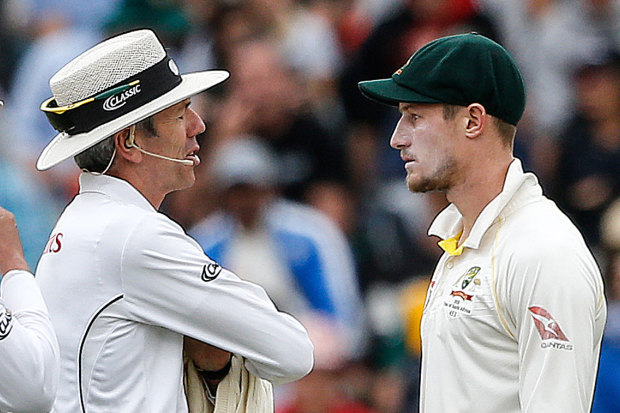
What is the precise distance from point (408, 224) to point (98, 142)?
4.38 meters

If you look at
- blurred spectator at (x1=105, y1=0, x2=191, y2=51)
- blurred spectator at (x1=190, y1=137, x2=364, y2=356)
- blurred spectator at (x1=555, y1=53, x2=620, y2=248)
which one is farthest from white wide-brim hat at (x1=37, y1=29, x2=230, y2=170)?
blurred spectator at (x1=105, y1=0, x2=191, y2=51)

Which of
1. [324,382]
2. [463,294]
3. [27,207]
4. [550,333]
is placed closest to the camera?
[550,333]

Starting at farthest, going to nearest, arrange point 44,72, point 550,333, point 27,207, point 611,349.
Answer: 1. point 44,72
2. point 27,207
3. point 611,349
4. point 550,333

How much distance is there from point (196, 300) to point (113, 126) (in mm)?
538

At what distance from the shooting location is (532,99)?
28.0ft

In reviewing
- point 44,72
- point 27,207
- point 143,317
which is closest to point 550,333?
point 143,317

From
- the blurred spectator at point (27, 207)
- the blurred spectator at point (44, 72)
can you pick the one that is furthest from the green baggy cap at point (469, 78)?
the blurred spectator at point (44, 72)

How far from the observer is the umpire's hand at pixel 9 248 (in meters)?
3.22

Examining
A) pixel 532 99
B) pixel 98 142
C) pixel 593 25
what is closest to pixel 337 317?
pixel 532 99

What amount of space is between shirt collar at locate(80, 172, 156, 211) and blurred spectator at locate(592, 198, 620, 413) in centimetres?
367

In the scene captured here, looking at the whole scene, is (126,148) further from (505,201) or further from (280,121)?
(280,121)

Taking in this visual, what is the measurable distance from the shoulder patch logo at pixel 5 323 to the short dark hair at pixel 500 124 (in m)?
1.35

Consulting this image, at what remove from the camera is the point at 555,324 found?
3186 millimetres

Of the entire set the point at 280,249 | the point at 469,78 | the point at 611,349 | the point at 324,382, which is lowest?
→ the point at 324,382
